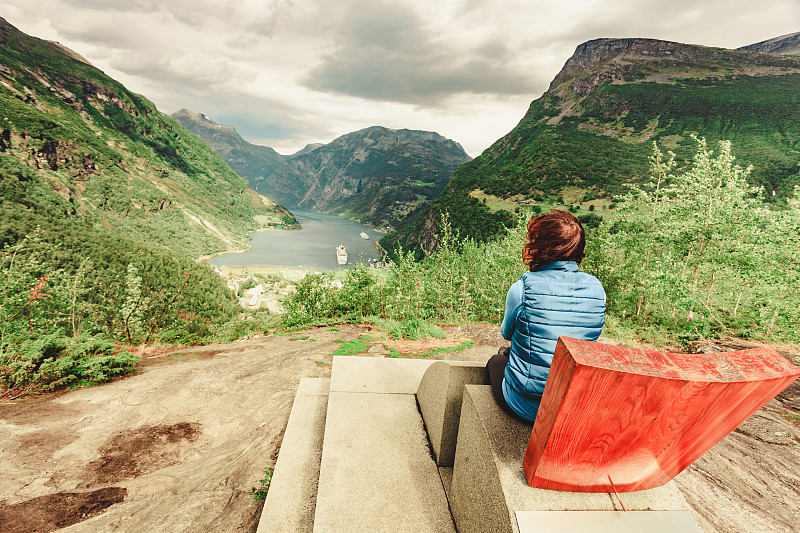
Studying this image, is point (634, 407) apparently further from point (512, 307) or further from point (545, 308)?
point (512, 307)

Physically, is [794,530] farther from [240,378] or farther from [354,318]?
[354,318]

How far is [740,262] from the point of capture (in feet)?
21.5

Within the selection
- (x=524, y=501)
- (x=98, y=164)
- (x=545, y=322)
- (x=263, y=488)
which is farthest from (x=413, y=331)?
(x=98, y=164)

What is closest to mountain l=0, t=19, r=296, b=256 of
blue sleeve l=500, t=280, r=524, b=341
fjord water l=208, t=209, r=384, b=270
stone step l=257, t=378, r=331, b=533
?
fjord water l=208, t=209, r=384, b=270

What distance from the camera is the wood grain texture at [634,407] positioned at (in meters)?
1.11

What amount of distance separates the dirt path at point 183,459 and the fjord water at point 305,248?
72.0m

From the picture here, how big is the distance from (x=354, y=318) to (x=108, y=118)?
19742cm

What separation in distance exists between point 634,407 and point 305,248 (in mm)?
137193

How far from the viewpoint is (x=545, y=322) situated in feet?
6.05

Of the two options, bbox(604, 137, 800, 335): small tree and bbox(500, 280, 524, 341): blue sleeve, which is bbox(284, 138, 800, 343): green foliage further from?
bbox(500, 280, 524, 341): blue sleeve

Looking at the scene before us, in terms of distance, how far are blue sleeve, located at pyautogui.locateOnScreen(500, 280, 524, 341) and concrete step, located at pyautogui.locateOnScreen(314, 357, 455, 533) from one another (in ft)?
4.43

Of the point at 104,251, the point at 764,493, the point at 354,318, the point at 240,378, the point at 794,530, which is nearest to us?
the point at 794,530

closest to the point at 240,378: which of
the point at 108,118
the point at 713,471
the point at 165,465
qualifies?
the point at 165,465

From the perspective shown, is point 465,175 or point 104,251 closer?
point 104,251
